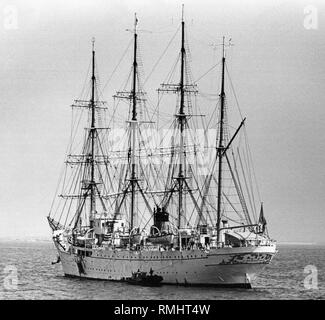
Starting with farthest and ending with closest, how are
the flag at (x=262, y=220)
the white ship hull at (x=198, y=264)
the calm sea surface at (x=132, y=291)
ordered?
the white ship hull at (x=198, y=264), the flag at (x=262, y=220), the calm sea surface at (x=132, y=291)

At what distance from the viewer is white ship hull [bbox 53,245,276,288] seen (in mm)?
69625

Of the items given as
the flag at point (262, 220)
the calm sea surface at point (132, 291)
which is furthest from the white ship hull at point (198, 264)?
the flag at point (262, 220)

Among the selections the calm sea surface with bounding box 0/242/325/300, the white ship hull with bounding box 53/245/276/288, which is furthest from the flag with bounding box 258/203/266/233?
the calm sea surface with bounding box 0/242/325/300

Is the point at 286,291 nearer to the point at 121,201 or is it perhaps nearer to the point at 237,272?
the point at 237,272

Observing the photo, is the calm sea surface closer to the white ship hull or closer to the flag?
the white ship hull

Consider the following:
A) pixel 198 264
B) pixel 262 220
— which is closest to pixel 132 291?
pixel 198 264

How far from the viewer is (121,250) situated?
78.4m

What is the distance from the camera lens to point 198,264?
71000mm

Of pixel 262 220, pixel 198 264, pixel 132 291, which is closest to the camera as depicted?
pixel 132 291

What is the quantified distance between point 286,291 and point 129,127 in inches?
963

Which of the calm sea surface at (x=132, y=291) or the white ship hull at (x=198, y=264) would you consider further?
the white ship hull at (x=198, y=264)

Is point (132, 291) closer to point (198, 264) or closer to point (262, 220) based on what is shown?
point (198, 264)

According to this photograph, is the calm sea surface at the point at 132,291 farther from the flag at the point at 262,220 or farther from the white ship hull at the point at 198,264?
the flag at the point at 262,220

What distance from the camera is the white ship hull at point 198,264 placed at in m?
69.6
